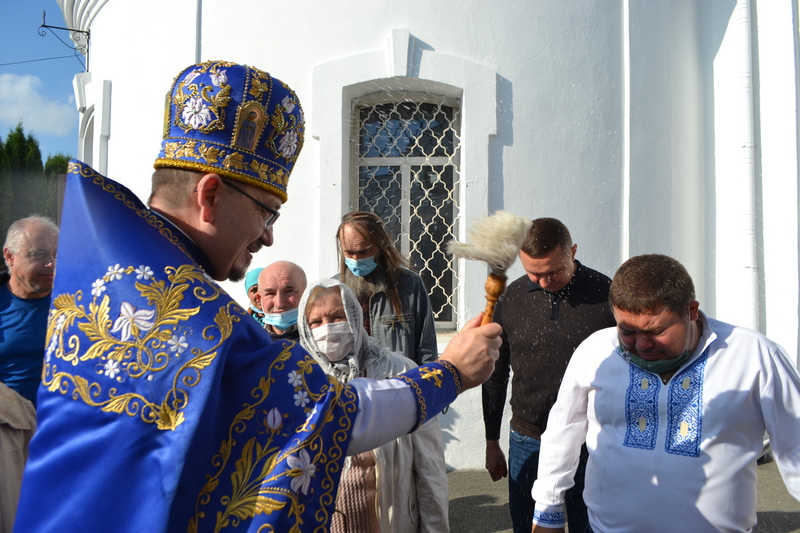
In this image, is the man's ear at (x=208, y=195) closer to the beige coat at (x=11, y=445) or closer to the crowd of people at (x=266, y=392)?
the crowd of people at (x=266, y=392)

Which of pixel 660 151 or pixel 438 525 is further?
pixel 660 151

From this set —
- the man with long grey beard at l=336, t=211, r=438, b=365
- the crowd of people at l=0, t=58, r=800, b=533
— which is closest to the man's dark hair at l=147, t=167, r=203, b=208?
the crowd of people at l=0, t=58, r=800, b=533

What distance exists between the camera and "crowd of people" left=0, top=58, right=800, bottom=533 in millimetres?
1212

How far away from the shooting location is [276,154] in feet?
5.41

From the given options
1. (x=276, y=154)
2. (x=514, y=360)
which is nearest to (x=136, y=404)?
(x=276, y=154)

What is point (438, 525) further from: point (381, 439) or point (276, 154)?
point (276, 154)

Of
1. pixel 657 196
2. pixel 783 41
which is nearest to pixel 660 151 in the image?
pixel 657 196

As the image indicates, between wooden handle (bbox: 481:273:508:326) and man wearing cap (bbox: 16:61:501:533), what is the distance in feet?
0.89

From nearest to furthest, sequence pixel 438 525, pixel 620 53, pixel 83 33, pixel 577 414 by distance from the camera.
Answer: pixel 577 414 → pixel 438 525 → pixel 620 53 → pixel 83 33

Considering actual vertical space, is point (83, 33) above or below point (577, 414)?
above

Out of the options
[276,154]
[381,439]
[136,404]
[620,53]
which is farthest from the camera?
[620,53]

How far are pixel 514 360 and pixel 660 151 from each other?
3.09 metres

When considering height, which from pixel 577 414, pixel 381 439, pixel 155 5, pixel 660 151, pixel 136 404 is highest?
pixel 155 5

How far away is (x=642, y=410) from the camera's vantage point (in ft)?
7.48
